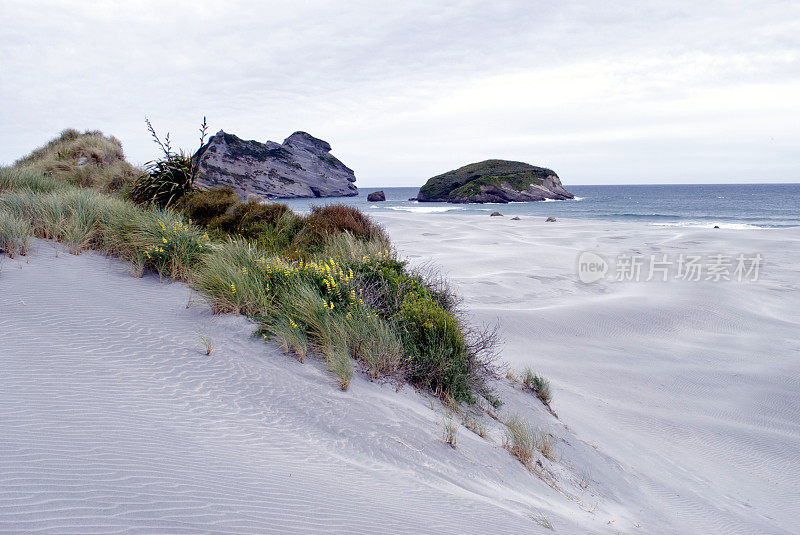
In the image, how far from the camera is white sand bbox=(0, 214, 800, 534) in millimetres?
2361

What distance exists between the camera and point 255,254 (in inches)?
276

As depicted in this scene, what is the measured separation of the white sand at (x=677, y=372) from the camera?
16.0ft

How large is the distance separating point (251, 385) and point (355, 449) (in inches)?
48.5

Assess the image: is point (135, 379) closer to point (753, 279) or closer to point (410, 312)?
point (410, 312)

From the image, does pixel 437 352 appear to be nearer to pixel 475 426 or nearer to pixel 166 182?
pixel 475 426

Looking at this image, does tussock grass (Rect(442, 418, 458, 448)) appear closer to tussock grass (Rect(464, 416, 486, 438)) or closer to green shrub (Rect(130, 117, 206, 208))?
tussock grass (Rect(464, 416, 486, 438))

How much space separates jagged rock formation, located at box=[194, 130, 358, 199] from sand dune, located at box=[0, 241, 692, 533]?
52.1 m

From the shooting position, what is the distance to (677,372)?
7844mm

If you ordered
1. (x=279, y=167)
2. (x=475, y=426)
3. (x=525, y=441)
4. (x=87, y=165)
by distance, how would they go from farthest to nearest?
(x=279, y=167), (x=87, y=165), (x=475, y=426), (x=525, y=441)

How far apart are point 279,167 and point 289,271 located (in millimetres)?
71823

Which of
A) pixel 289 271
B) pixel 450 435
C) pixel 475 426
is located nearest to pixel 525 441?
pixel 475 426

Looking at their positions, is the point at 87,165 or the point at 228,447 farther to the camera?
the point at 87,165

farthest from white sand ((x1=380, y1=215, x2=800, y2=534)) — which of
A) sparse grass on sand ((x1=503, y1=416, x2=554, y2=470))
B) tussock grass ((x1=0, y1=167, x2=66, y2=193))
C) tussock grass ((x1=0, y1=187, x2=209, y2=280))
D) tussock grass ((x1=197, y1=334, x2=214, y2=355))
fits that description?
tussock grass ((x1=0, y1=167, x2=66, y2=193))

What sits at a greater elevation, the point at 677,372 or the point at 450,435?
the point at 450,435
